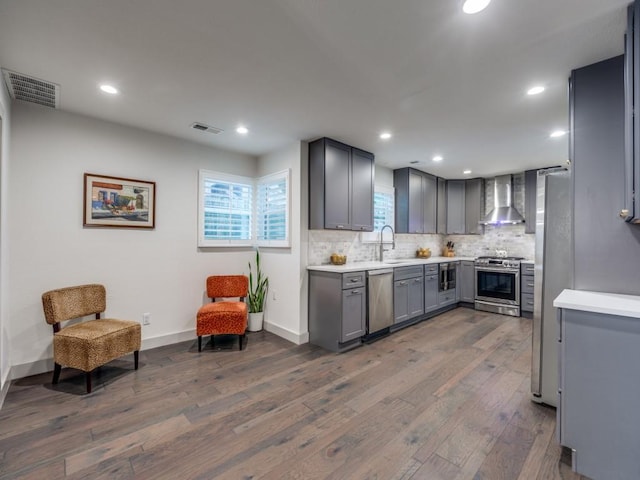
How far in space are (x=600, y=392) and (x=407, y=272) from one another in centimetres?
282

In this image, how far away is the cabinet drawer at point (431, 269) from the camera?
15.6ft

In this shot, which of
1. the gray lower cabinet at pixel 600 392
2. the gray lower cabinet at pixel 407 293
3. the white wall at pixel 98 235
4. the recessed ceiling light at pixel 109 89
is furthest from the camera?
the gray lower cabinet at pixel 407 293

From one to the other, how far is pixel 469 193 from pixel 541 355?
4398 millimetres

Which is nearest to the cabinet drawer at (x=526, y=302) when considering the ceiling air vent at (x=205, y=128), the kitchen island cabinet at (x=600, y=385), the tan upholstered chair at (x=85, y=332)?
the kitchen island cabinet at (x=600, y=385)

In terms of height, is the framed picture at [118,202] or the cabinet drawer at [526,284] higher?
the framed picture at [118,202]

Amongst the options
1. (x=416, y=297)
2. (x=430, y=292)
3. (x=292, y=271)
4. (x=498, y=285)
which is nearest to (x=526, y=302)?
(x=498, y=285)

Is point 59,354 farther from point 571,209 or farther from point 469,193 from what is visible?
point 469,193

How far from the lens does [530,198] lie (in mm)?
5176

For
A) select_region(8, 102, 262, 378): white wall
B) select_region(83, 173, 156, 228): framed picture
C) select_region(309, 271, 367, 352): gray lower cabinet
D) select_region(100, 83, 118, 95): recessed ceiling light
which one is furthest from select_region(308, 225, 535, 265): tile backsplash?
select_region(100, 83, 118, 95): recessed ceiling light

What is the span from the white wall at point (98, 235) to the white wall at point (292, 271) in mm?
213

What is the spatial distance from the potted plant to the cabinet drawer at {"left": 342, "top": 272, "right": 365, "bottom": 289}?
131cm

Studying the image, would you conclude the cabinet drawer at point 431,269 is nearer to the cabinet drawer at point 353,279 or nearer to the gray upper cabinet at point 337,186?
the gray upper cabinet at point 337,186

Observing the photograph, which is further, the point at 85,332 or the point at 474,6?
the point at 85,332

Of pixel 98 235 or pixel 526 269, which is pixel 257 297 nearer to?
pixel 98 235
